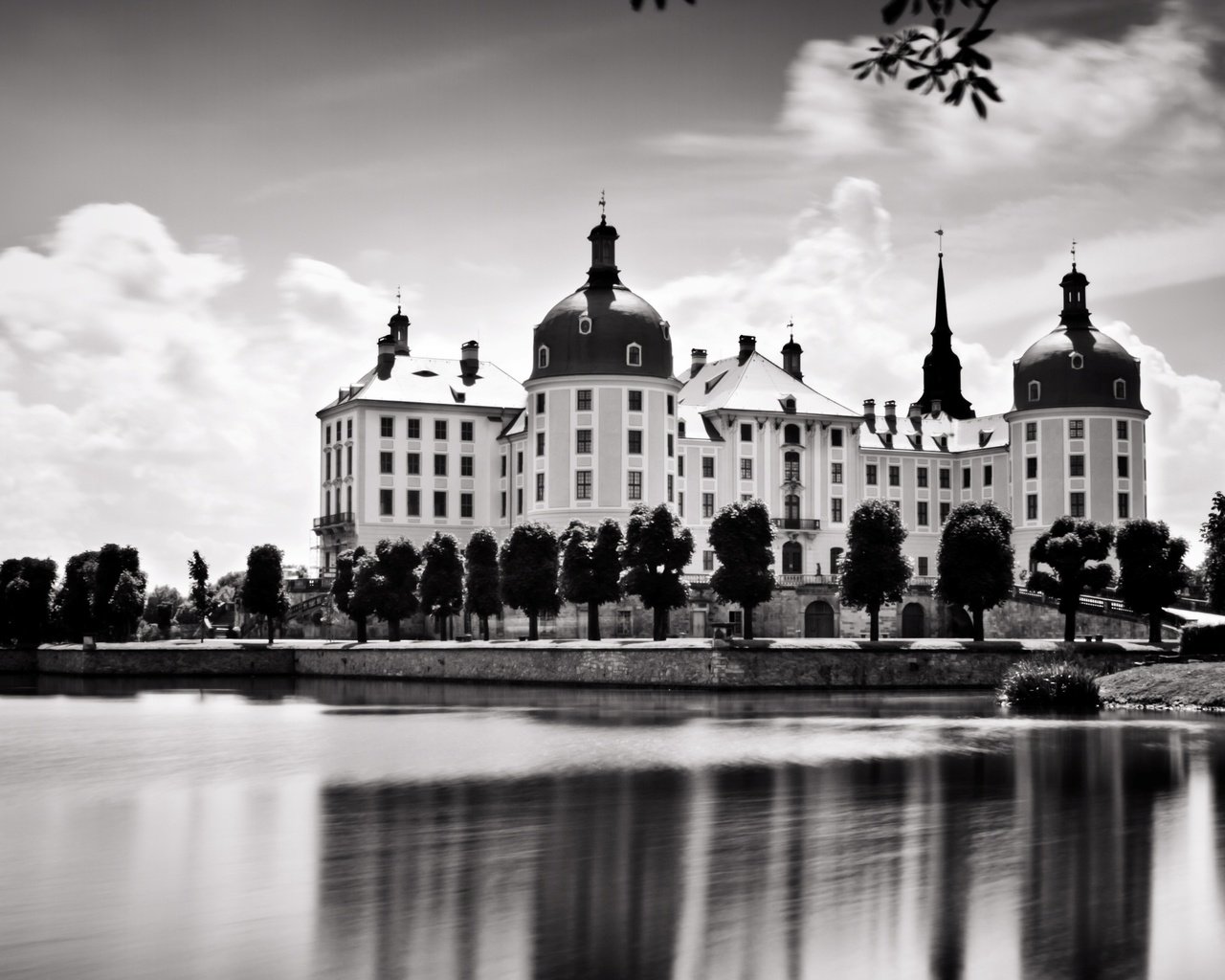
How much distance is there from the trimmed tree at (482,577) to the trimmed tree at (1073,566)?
24150 mm

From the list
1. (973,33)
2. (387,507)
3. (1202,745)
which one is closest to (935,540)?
(387,507)

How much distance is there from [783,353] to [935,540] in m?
15.3

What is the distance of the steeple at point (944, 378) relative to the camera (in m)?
114

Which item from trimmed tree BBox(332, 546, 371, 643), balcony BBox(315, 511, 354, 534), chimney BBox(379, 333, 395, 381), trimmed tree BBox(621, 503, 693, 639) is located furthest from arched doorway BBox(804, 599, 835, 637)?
chimney BBox(379, 333, 395, 381)

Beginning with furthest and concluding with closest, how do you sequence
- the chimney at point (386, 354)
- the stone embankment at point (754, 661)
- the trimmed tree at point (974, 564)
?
the chimney at point (386, 354)
the trimmed tree at point (974, 564)
the stone embankment at point (754, 661)

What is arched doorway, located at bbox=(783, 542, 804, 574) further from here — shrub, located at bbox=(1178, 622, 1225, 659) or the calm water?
the calm water

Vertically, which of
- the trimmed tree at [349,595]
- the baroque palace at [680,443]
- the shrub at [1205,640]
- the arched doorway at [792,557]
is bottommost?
the shrub at [1205,640]

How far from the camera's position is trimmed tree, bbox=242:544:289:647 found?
8150 cm

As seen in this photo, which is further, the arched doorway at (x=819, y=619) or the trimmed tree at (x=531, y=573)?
the arched doorway at (x=819, y=619)

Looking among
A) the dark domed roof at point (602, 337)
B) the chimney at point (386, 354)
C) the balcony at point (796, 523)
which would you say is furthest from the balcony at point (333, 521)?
the balcony at point (796, 523)

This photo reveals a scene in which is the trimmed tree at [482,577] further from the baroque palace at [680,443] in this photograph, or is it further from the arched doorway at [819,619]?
Result: the arched doorway at [819,619]

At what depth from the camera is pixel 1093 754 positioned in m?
34.3

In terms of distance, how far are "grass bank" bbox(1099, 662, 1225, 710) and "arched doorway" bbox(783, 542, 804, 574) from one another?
136 feet

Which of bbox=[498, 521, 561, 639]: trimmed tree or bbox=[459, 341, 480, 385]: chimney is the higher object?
bbox=[459, 341, 480, 385]: chimney
